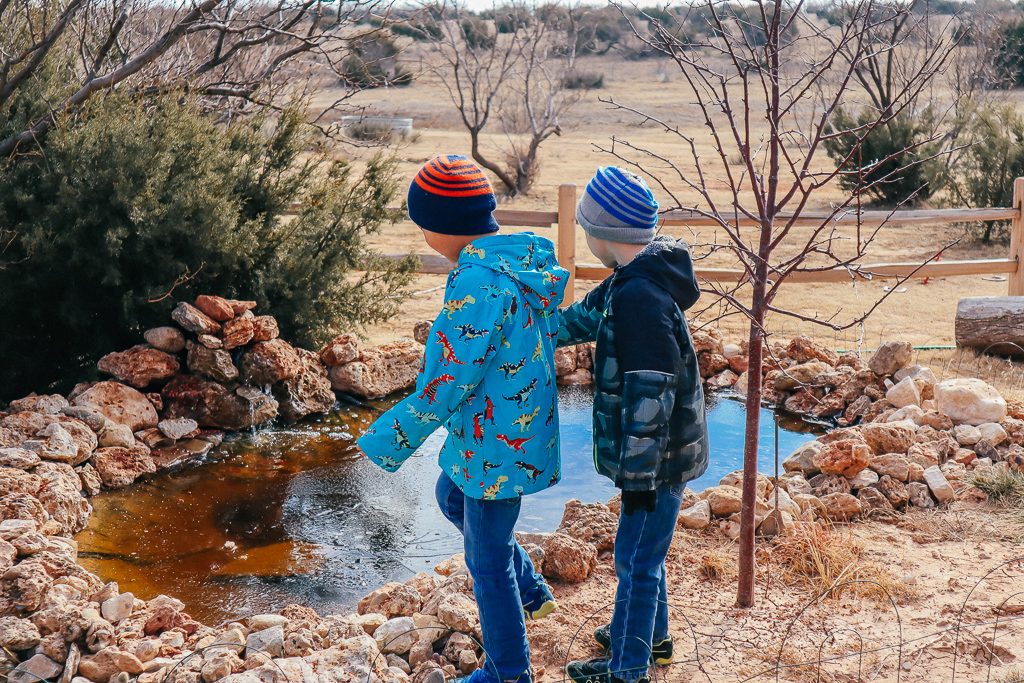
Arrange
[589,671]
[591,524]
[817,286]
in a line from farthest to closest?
[817,286]
[591,524]
[589,671]

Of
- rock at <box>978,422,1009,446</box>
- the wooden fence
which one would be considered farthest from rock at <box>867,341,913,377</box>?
the wooden fence

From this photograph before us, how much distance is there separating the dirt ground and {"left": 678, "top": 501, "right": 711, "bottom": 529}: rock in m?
0.06

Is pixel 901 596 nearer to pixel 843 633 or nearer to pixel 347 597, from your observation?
pixel 843 633

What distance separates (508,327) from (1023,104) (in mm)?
26744

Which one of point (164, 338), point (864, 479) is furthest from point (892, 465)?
point (164, 338)

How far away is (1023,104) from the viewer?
1003 inches

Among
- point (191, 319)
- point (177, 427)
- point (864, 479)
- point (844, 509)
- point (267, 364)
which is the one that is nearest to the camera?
point (844, 509)

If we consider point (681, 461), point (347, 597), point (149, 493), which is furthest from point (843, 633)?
point (149, 493)

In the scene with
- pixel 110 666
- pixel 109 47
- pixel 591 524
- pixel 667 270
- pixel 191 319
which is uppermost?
pixel 109 47

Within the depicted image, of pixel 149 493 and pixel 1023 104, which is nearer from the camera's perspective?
pixel 149 493

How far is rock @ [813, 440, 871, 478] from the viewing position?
4922 millimetres

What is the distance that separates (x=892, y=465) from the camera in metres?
4.89

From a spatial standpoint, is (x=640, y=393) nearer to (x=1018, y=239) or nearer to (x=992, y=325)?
(x=992, y=325)

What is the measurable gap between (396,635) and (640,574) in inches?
41.2
